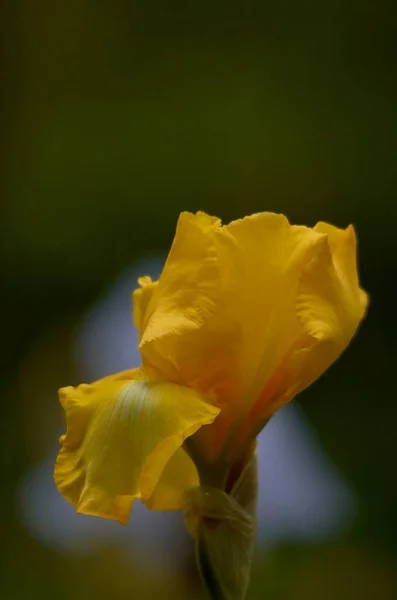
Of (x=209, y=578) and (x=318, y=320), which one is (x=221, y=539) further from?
(x=318, y=320)

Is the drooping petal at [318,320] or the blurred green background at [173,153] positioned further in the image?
the blurred green background at [173,153]

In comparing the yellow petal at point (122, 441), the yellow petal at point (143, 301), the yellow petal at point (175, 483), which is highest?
the yellow petal at point (143, 301)

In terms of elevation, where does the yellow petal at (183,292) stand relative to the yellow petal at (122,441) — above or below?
above

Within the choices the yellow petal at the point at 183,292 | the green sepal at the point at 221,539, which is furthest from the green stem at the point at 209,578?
the yellow petal at the point at 183,292

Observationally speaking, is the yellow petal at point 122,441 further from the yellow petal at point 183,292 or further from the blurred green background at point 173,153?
the blurred green background at point 173,153

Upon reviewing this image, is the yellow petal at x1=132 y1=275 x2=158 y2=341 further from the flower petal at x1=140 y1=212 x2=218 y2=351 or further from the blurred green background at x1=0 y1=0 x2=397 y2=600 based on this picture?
the blurred green background at x1=0 y1=0 x2=397 y2=600

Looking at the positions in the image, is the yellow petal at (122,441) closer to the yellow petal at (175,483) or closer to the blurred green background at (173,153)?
the yellow petal at (175,483)

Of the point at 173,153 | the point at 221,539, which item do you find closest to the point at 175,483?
the point at 221,539

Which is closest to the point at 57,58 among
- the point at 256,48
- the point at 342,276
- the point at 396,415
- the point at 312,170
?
the point at 256,48
